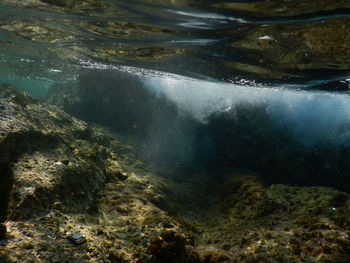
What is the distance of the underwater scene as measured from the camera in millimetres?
5289

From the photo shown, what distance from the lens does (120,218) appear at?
21.2 ft

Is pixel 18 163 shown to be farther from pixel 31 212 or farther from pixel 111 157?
pixel 111 157

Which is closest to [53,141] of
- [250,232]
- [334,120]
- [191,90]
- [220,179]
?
[250,232]

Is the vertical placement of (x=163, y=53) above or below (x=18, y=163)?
above

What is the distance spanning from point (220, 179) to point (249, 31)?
8400 mm

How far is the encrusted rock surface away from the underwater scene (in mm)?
38

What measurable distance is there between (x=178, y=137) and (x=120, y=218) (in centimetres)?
1331

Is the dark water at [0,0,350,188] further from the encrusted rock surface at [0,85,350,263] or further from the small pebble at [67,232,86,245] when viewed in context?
the small pebble at [67,232,86,245]

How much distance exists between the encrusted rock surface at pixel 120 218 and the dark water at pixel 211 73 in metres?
5.80

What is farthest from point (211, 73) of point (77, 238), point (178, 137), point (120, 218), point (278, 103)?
point (77, 238)

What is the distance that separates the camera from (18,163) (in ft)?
19.7

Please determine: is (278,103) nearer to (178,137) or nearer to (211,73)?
(211,73)

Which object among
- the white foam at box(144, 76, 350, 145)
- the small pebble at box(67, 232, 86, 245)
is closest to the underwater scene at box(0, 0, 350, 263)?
the small pebble at box(67, 232, 86, 245)

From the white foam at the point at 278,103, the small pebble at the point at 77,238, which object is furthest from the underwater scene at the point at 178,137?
the white foam at the point at 278,103
